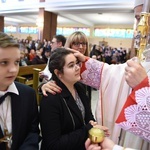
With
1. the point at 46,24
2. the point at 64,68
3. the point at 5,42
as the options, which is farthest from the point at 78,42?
the point at 46,24

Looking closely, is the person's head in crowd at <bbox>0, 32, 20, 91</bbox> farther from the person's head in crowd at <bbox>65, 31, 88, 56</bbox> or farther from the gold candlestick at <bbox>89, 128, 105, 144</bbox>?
the person's head in crowd at <bbox>65, 31, 88, 56</bbox>

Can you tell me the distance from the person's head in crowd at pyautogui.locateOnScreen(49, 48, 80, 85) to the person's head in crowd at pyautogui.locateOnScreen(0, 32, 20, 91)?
37 cm

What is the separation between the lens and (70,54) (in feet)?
4.47

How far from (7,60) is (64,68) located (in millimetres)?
444

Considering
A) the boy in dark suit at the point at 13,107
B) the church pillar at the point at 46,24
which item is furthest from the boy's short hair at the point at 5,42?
the church pillar at the point at 46,24

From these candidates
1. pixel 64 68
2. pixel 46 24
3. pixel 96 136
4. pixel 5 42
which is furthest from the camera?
pixel 46 24

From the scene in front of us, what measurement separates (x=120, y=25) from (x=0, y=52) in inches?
670

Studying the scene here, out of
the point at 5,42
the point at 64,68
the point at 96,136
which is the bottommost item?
the point at 96,136

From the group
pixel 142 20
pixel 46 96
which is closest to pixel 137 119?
pixel 142 20

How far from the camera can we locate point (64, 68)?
1320 millimetres

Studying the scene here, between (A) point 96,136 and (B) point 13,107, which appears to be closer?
(A) point 96,136

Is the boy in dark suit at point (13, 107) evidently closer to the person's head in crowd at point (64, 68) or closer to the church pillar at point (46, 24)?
the person's head in crowd at point (64, 68)

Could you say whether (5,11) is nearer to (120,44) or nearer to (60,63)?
(120,44)

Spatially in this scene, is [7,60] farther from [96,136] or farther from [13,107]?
[96,136]
